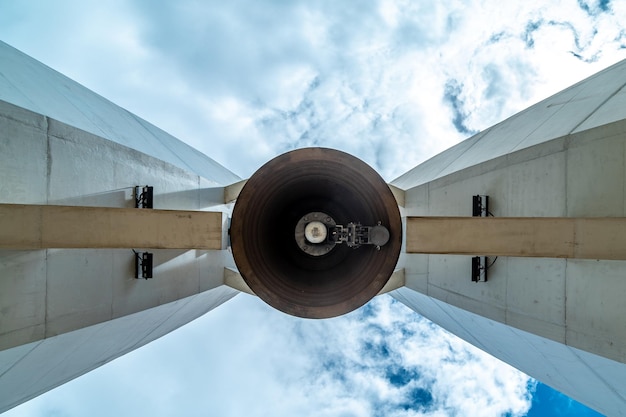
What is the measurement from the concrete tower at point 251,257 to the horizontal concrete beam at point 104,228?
0.9 inches

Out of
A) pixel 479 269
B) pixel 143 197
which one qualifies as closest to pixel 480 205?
pixel 479 269

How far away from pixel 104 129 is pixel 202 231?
3.14m

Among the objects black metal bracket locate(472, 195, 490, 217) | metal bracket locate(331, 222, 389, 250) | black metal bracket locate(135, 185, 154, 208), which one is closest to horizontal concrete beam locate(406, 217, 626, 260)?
metal bracket locate(331, 222, 389, 250)

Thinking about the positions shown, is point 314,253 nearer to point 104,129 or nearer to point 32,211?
point 32,211

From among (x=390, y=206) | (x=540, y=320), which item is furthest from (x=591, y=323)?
(x=390, y=206)

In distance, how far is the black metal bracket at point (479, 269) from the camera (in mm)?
6922

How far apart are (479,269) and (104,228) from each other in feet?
18.7

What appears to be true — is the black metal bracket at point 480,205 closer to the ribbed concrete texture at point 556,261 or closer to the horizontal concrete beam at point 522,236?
the ribbed concrete texture at point 556,261

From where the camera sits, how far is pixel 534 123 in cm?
671

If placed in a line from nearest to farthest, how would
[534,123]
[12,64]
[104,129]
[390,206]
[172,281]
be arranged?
[390,206] < [12,64] < [104,129] < [534,123] < [172,281]

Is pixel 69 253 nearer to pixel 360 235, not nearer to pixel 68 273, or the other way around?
pixel 68 273

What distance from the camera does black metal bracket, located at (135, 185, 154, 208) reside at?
613cm

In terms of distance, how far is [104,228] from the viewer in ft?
13.0

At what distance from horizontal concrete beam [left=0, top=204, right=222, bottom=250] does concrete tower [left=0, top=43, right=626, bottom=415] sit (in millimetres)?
24
